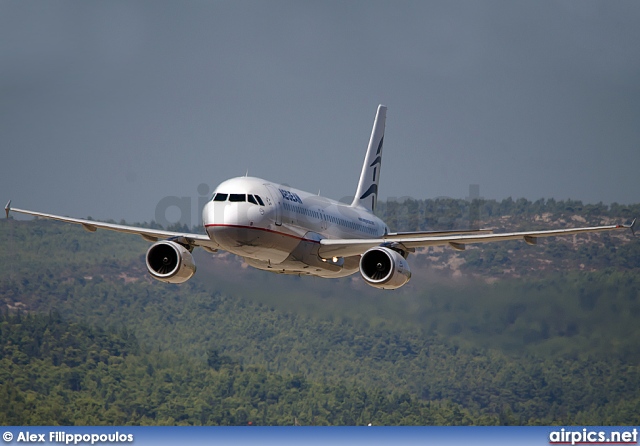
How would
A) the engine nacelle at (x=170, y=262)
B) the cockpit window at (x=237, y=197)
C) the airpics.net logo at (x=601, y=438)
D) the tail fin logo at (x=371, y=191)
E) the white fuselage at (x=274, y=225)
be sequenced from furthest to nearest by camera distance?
the tail fin logo at (x=371, y=191), the engine nacelle at (x=170, y=262), the cockpit window at (x=237, y=197), the white fuselage at (x=274, y=225), the airpics.net logo at (x=601, y=438)

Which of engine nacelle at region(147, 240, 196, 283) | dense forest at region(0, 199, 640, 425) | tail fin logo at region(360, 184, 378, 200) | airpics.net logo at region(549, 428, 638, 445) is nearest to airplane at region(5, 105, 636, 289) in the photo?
engine nacelle at region(147, 240, 196, 283)

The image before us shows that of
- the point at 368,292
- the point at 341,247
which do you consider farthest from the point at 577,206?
the point at 341,247

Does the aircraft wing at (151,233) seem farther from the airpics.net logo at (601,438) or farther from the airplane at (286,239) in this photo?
the airpics.net logo at (601,438)

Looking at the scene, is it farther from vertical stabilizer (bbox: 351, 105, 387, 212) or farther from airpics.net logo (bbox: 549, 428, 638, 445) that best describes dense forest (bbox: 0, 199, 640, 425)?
airpics.net logo (bbox: 549, 428, 638, 445)

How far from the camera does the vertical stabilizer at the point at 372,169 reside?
6938 centimetres

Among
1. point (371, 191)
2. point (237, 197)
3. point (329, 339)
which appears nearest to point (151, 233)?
point (237, 197)

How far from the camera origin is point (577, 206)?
148625 mm

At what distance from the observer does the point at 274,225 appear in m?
51.8

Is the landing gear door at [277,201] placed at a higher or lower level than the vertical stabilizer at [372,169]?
lower

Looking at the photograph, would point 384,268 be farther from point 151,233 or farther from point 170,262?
point 151,233

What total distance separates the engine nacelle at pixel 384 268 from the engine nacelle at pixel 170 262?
773 centimetres

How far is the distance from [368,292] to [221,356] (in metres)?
36.8

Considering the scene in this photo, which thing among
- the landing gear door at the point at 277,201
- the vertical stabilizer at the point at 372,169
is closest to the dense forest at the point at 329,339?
the vertical stabilizer at the point at 372,169

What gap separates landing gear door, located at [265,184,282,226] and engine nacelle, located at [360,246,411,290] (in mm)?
4243
